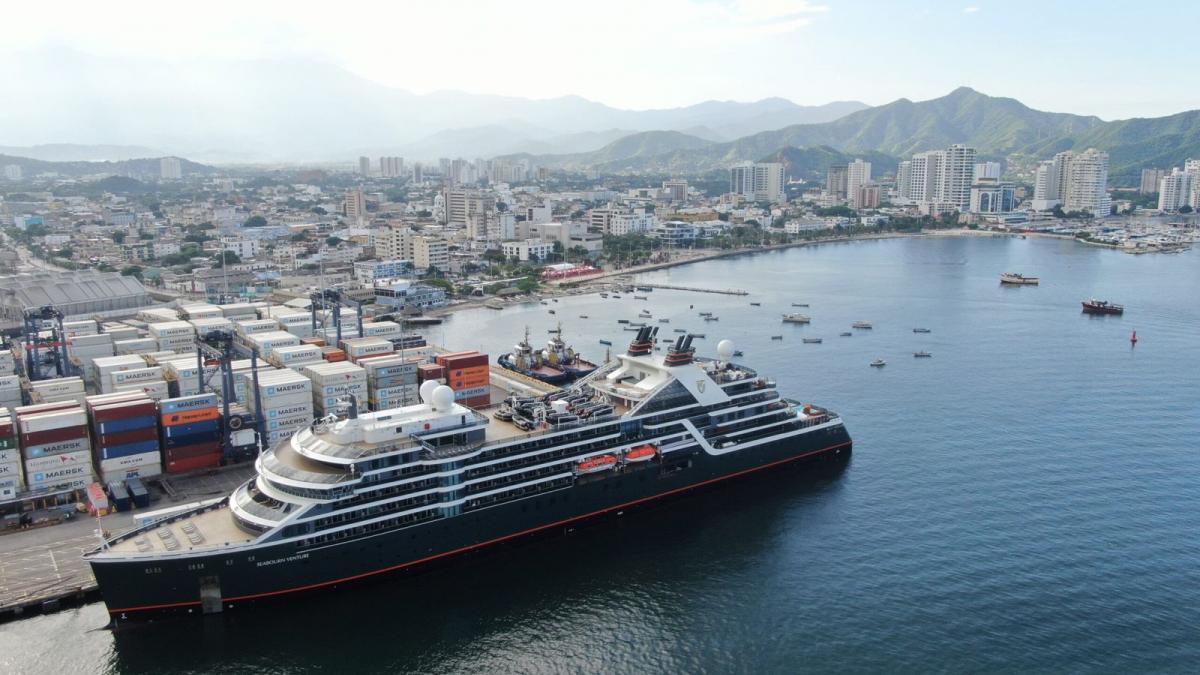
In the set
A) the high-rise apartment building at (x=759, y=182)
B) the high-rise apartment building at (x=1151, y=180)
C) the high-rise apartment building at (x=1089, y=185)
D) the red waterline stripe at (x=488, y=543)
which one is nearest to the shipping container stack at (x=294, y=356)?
the red waterline stripe at (x=488, y=543)

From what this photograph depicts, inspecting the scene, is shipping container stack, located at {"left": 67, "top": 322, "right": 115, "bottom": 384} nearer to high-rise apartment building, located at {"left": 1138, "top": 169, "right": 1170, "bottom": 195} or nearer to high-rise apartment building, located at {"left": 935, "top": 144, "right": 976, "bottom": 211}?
high-rise apartment building, located at {"left": 935, "top": 144, "right": 976, "bottom": 211}

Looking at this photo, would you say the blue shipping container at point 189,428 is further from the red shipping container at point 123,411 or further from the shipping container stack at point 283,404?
the shipping container stack at point 283,404

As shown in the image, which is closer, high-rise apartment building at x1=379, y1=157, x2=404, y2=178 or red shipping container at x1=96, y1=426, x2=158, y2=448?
red shipping container at x1=96, y1=426, x2=158, y2=448

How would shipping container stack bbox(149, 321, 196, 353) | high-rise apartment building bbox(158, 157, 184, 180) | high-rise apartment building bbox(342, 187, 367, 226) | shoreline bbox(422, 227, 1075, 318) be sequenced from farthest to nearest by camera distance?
high-rise apartment building bbox(158, 157, 184, 180) < high-rise apartment building bbox(342, 187, 367, 226) < shoreline bbox(422, 227, 1075, 318) < shipping container stack bbox(149, 321, 196, 353)

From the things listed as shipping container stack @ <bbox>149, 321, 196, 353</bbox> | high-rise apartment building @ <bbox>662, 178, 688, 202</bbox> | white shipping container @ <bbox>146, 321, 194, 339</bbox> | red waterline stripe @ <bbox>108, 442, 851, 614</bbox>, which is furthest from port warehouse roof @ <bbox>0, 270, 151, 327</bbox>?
high-rise apartment building @ <bbox>662, 178, 688, 202</bbox>

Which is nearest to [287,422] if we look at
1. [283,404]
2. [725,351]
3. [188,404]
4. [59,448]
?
[283,404]

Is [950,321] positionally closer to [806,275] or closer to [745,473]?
[806,275]
